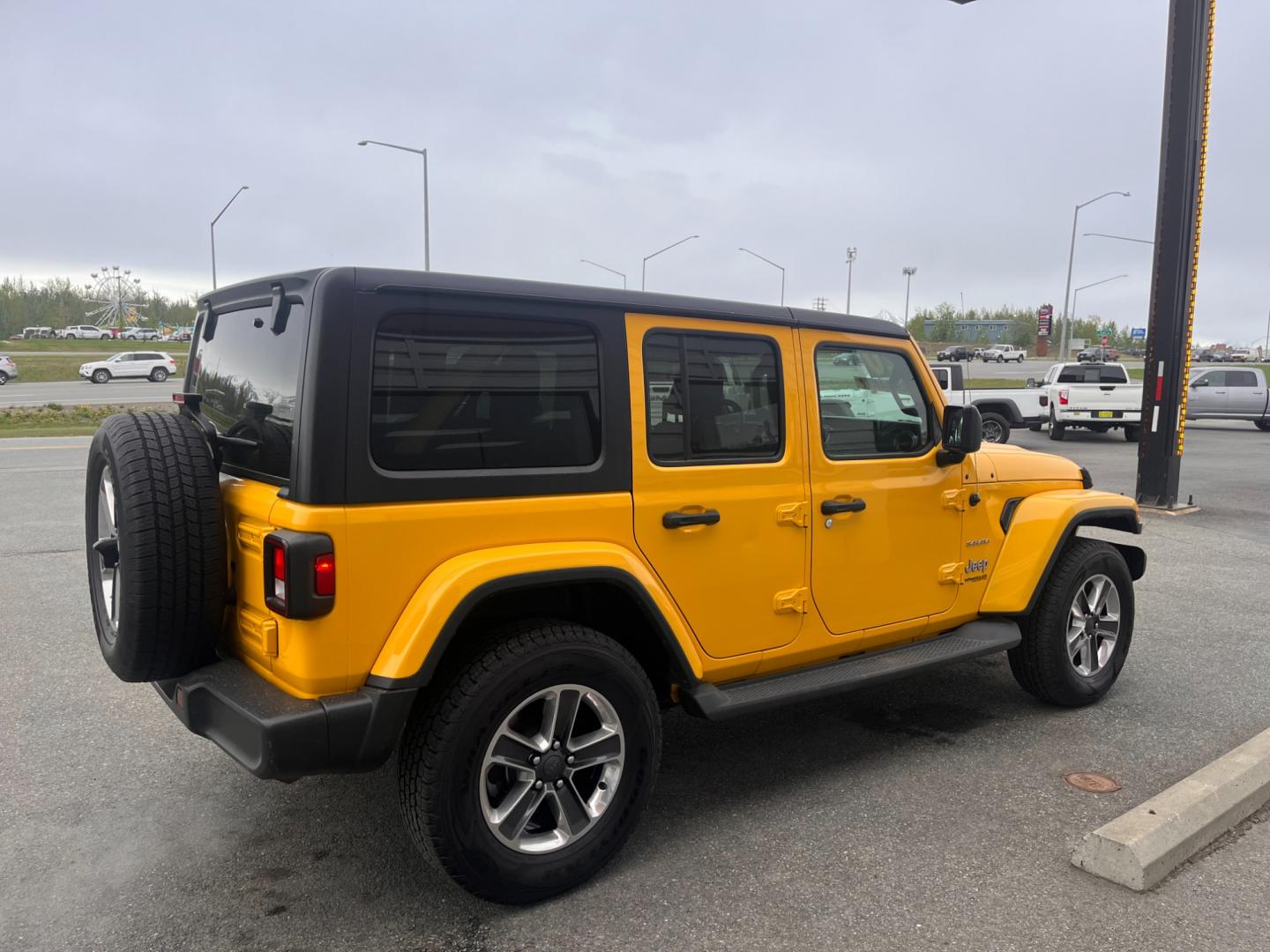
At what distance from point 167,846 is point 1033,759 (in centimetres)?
338

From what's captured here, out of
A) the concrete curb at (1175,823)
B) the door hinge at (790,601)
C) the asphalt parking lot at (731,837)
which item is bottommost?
the asphalt parking lot at (731,837)

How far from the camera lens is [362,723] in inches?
104

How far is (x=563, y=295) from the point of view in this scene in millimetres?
3043

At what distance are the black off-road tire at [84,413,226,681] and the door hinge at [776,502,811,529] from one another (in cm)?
192

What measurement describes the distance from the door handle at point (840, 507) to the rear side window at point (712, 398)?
0.94ft

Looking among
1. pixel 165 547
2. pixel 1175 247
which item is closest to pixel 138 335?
pixel 1175 247

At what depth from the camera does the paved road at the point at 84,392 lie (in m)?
29.3

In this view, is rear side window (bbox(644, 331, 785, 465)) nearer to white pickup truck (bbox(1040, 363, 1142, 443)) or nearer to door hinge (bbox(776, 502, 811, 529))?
door hinge (bbox(776, 502, 811, 529))

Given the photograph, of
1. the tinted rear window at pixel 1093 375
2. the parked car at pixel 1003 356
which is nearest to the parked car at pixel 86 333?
the parked car at pixel 1003 356

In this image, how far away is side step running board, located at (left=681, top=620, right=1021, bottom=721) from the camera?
10.9 ft

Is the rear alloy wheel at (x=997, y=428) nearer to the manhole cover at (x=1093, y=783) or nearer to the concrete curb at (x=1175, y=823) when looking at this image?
the manhole cover at (x=1093, y=783)

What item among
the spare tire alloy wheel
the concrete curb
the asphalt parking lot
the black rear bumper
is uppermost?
the black rear bumper

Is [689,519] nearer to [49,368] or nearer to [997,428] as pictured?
[997,428]

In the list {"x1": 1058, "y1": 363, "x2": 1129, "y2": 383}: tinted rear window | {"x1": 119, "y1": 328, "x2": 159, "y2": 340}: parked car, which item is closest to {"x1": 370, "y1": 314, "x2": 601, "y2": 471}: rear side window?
{"x1": 1058, "y1": 363, "x2": 1129, "y2": 383}: tinted rear window
